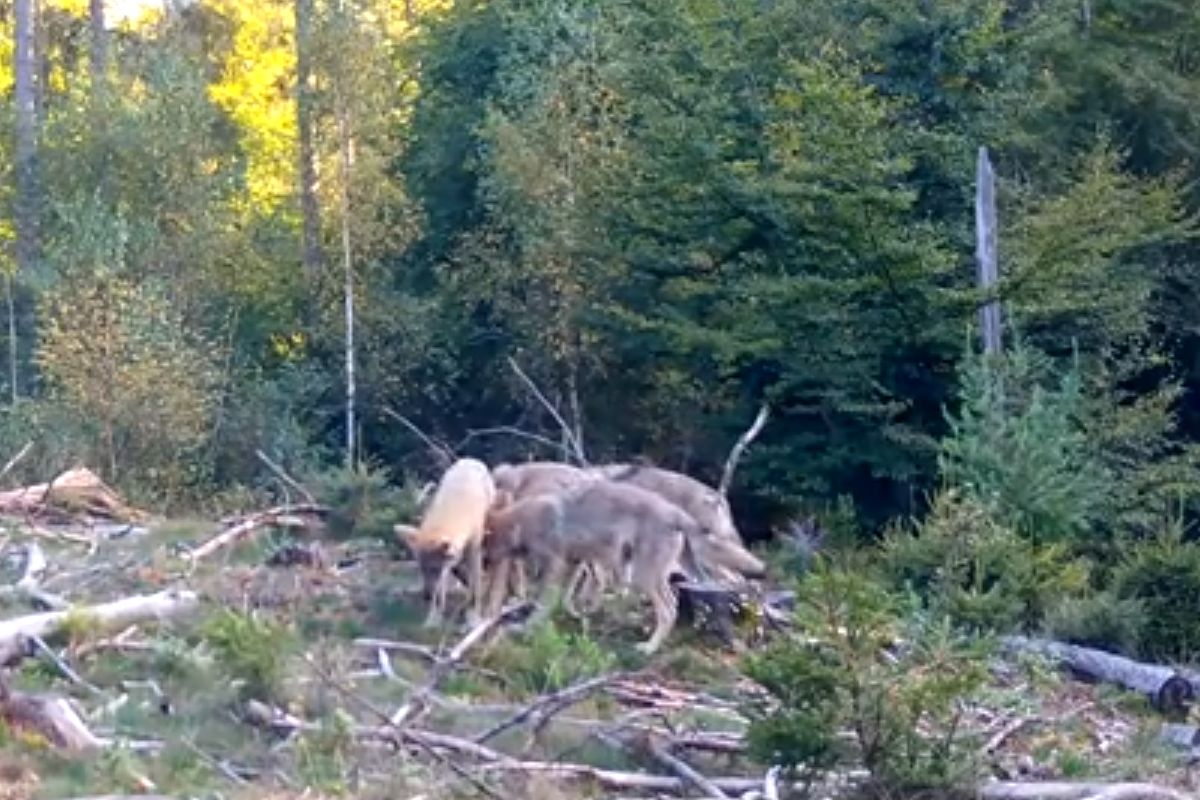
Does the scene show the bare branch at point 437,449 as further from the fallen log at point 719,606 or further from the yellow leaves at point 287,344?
the yellow leaves at point 287,344

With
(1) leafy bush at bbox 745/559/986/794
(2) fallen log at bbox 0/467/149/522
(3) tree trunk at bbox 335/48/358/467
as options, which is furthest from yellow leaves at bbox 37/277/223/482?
(1) leafy bush at bbox 745/559/986/794

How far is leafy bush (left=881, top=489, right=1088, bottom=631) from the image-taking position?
57.6 feet

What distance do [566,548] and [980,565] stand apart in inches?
123

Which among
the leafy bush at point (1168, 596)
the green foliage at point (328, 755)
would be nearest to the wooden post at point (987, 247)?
the leafy bush at point (1168, 596)

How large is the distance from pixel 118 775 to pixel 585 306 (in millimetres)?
19810

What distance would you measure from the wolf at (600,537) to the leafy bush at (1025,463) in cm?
344

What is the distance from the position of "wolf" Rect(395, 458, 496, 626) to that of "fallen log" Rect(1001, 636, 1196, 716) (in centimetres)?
375

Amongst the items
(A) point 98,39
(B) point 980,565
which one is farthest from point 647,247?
(A) point 98,39

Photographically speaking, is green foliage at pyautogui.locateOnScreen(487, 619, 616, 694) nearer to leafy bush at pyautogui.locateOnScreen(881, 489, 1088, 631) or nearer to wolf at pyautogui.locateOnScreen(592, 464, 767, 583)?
wolf at pyautogui.locateOnScreen(592, 464, 767, 583)

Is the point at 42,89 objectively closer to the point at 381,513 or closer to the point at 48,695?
the point at 381,513

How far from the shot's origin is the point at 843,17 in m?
30.1

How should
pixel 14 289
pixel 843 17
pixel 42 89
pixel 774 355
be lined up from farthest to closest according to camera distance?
1. pixel 42 89
2. pixel 14 289
3. pixel 843 17
4. pixel 774 355

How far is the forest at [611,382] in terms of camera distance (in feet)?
42.5

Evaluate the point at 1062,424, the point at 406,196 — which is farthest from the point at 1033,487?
the point at 406,196
